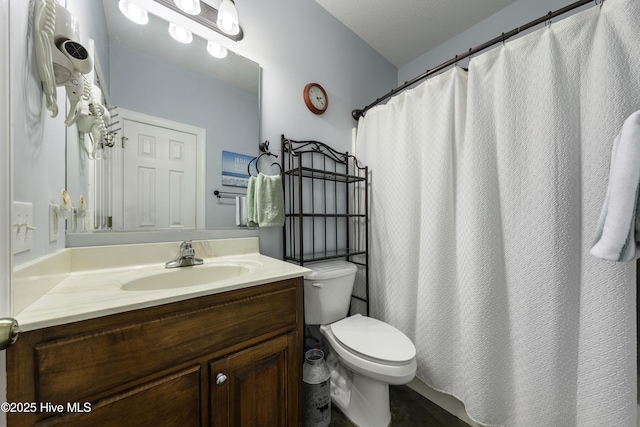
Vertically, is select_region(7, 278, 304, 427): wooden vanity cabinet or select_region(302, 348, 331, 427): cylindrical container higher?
select_region(7, 278, 304, 427): wooden vanity cabinet

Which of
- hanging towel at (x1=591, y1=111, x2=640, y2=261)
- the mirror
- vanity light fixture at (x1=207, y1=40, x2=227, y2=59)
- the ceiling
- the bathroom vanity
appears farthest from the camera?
the ceiling

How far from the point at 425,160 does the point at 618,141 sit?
2.26 ft

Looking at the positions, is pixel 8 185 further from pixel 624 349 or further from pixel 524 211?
pixel 624 349

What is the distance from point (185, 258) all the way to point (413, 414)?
4.72 ft

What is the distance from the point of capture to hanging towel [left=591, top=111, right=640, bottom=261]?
0.65 m

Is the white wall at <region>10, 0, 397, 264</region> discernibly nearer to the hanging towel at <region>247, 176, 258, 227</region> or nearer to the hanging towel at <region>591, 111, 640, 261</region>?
the hanging towel at <region>247, 176, 258, 227</region>

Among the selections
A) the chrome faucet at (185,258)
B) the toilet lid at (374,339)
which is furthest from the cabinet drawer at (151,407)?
the toilet lid at (374,339)

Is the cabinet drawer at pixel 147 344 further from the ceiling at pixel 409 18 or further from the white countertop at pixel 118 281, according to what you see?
the ceiling at pixel 409 18

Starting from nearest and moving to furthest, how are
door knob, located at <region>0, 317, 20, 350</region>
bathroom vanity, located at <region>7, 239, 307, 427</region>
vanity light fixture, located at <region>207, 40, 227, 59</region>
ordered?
door knob, located at <region>0, 317, 20, 350</region>, bathroom vanity, located at <region>7, 239, 307, 427</region>, vanity light fixture, located at <region>207, 40, 227, 59</region>

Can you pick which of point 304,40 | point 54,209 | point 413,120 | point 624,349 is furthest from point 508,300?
point 304,40

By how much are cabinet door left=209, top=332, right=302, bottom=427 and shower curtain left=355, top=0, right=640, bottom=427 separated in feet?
2.72

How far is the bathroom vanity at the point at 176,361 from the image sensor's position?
0.49m

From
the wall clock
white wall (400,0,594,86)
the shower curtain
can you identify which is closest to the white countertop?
the shower curtain

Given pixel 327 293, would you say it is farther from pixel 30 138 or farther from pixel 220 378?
pixel 30 138
